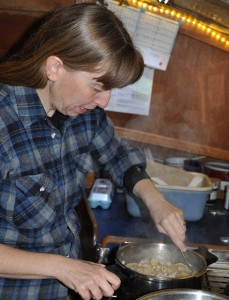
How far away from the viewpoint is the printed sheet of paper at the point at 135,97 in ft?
8.06

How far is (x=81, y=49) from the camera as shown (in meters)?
1.20

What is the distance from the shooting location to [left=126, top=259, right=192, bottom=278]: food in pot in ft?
4.33

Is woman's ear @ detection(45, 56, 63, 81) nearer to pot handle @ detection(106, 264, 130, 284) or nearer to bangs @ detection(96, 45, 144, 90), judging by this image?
bangs @ detection(96, 45, 144, 90)

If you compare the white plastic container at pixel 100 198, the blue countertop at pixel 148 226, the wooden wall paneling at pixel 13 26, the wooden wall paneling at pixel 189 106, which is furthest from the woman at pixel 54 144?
the wooden wall paneling at pixel 189 106

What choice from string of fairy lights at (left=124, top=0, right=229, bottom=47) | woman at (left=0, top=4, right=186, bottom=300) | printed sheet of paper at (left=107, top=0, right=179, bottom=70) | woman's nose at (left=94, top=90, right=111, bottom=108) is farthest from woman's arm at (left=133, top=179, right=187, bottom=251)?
string of fairy lights at (left=124, top=0, right=229, bottom=47)

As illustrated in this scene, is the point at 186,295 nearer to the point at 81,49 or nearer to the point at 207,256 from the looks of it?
the point at 207,256

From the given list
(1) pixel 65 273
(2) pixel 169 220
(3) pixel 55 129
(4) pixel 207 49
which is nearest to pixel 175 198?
(2) pixel 169 220

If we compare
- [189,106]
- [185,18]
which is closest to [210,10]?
[185,18]

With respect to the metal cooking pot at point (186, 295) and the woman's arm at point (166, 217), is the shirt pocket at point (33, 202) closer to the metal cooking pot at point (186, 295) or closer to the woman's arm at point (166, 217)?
the woman's arm at point (166, 217)

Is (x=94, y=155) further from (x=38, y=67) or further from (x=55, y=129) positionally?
(x=38, y=67)

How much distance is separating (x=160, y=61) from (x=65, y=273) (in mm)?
1615

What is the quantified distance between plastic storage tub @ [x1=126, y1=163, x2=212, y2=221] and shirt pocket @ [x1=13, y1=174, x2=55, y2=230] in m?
0.62

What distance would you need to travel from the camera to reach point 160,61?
243 centimetres

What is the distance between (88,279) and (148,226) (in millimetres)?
794
